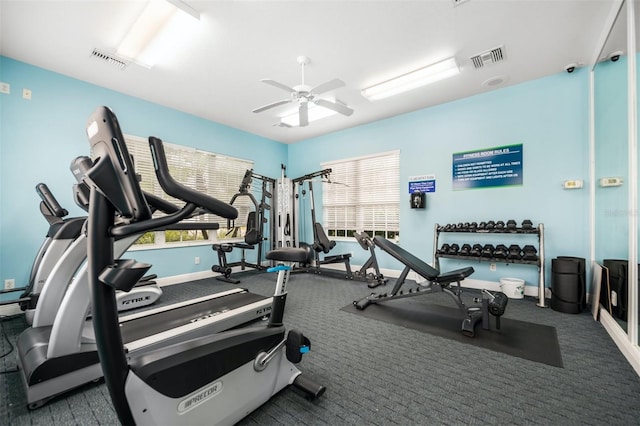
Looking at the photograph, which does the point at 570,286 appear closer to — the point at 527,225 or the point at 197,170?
the point at 527,225

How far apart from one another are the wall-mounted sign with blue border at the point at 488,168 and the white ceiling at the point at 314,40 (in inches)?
37.3

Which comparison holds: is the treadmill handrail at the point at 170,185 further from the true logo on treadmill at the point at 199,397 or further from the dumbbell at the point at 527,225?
the dumbbell at the point at 527,225

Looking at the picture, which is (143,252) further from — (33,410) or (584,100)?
(584,100)

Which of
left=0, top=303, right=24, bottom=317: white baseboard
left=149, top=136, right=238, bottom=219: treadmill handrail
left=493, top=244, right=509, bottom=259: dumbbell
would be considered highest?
left=149, top=136, right=238, bottom=219: treadmill handrail

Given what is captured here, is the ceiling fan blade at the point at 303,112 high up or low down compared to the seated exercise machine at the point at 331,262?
up

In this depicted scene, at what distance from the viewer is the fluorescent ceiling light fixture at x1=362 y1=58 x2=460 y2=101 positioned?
3.22 metres

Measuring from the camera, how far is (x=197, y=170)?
4863mm

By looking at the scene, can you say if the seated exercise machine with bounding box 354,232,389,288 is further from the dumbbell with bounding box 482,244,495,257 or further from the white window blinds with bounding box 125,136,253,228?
the white window blinds with bounding box 125,136,253,228

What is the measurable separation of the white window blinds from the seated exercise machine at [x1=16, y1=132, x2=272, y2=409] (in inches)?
76.2

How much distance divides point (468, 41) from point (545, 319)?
306 cm

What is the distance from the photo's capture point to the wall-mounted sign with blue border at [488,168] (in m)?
3.75

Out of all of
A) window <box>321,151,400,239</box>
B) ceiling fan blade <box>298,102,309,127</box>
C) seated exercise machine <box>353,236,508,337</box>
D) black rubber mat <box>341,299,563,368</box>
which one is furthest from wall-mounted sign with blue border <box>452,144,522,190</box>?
ceiling fan blade <box>298,102,309,127</box>

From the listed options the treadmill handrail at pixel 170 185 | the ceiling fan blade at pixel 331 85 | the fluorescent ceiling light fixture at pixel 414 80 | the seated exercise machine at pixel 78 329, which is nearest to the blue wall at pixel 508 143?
the fluorescent ceiling light fixture at pixel 414 80

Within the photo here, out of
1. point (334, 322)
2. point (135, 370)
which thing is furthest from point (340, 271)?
point (135, 370)
